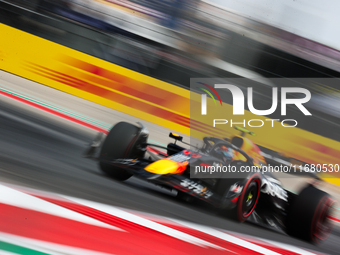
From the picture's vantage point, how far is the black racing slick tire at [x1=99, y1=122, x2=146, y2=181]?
10.7 ft

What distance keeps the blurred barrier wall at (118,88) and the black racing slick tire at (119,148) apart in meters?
2.20

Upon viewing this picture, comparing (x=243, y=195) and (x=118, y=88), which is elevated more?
(x=118, y=88)

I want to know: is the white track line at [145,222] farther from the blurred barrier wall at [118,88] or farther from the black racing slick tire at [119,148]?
the blurred barrier wall at [118,88]

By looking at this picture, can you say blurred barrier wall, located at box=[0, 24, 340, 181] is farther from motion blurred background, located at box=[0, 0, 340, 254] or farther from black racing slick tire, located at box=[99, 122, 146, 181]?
black racing slick tire, located at box=[99, 122, 146, 181]

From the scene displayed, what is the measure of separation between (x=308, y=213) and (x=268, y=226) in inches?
16.2

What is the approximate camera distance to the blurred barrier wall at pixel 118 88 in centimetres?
548

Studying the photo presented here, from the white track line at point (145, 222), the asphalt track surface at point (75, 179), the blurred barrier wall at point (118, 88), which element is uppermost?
the blurred barrier wall at point (118, 88)

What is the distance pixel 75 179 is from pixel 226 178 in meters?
1.34

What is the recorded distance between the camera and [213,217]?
3.15 metres

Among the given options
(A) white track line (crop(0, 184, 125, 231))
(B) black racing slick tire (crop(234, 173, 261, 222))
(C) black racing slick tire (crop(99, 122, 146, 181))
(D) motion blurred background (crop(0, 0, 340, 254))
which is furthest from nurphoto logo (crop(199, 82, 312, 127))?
(A) white track line (crop(0, 184, 125, 231))

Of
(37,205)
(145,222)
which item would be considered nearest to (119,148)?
(145,222)

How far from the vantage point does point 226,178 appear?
299 centimetres

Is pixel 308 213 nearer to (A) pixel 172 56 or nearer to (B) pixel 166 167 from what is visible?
(B) pixel 166 167

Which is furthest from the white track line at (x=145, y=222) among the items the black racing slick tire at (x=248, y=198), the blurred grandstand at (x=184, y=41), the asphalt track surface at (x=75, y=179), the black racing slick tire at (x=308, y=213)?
the blurred grandstand at (x=184, y=41)
